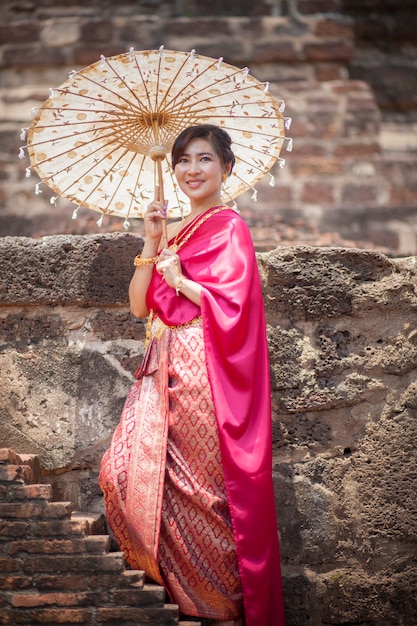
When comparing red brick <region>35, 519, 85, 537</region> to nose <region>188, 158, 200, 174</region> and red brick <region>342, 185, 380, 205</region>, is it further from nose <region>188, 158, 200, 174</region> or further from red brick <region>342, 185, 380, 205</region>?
red brick <region>342, 185, 380, 205</region>

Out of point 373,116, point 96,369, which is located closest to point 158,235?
point 96,369

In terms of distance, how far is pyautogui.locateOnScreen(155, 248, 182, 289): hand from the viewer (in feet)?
10.4

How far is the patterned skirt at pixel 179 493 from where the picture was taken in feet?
9.95

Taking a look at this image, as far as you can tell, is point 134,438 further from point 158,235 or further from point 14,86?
point 14,86

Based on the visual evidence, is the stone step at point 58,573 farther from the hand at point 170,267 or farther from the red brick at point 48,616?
the hand at point 170,267

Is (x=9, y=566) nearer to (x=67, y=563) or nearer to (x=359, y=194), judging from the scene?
(x=67, y=563)

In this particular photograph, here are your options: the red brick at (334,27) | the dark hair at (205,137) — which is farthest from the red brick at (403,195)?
the dark hair at (205,137)

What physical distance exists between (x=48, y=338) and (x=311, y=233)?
9.29 ft

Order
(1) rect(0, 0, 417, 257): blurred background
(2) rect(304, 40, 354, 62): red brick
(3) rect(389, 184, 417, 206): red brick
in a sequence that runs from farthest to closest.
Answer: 1. (2) rect(304, 40, 354, 62): red brick
2. (3) rect(389, 184, 417, 206): red brick
3. (1) rect(0, 0, 417, 257): blurred background

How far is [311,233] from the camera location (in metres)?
6.02

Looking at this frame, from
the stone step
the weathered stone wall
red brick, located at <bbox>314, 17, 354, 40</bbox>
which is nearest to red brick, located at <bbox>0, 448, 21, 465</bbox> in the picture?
the stone step

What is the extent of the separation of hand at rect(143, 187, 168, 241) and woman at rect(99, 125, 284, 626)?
0.14m

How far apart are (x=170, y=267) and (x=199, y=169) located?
0.41m

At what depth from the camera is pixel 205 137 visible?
331 centimetres
